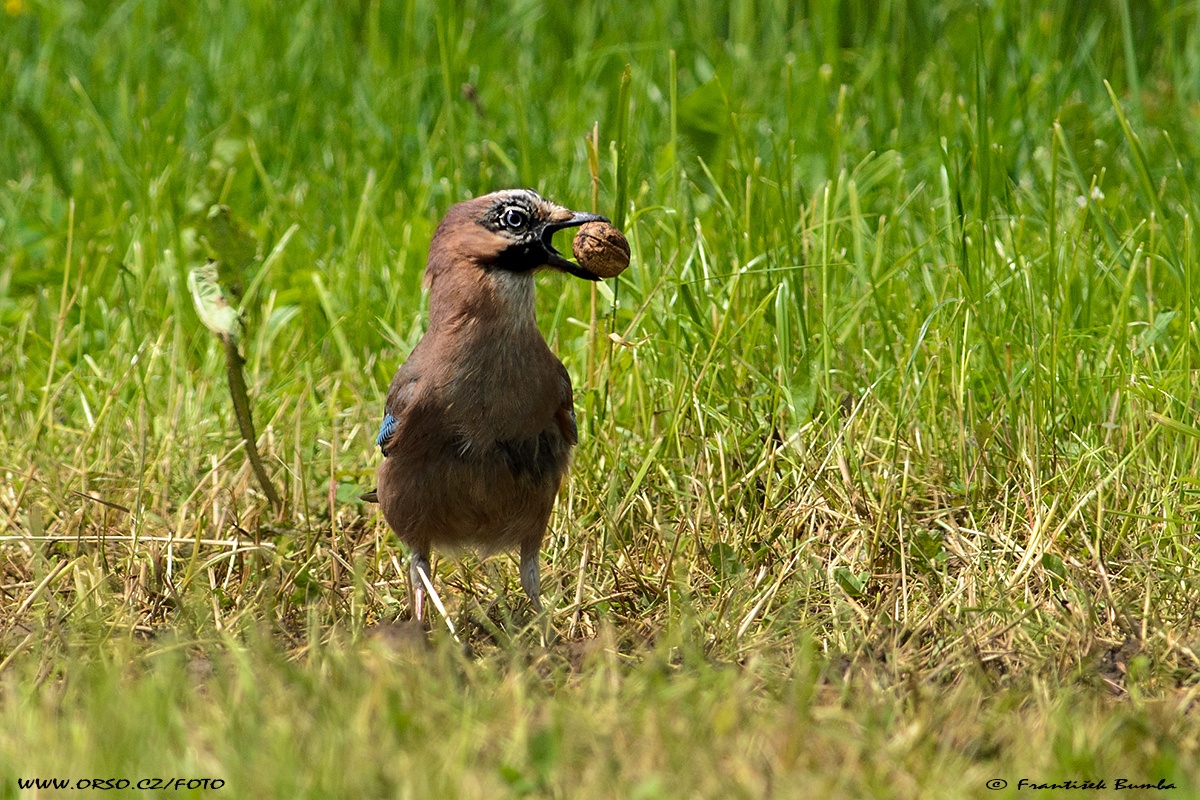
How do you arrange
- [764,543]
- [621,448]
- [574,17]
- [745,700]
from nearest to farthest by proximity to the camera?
1. [745,700]
2. [764,543]
3. [621,448]
4. [574,17]

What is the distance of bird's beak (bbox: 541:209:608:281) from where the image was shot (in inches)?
164

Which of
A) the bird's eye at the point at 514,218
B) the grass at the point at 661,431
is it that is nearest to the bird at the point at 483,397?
the bird's eye at the point at 514,218

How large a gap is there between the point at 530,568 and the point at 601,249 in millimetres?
969

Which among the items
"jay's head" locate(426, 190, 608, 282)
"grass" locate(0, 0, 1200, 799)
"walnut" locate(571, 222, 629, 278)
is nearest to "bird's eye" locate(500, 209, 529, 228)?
"jay's head" locate(426, 190, 608, 282)

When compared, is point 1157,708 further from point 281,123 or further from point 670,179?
point 281,123

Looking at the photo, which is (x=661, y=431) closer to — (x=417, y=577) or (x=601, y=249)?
(x=601, y=249)

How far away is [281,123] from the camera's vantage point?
7.23 m

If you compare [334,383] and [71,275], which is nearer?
[334,383]

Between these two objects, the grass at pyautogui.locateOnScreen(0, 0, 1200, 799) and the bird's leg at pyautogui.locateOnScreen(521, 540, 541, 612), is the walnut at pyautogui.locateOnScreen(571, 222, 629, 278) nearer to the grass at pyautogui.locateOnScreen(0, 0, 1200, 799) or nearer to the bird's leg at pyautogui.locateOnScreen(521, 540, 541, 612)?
the grass at pyautogui.locateOnScreen(0, 0, 1200, 799)

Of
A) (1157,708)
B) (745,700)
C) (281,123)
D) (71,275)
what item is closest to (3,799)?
(745,700)

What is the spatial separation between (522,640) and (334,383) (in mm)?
1921

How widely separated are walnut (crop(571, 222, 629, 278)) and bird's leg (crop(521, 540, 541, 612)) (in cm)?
83

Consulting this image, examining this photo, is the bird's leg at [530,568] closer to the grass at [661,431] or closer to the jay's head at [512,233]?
the grass at [661,431]

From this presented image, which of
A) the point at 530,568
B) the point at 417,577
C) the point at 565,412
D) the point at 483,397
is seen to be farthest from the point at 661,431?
the point at 417,577
